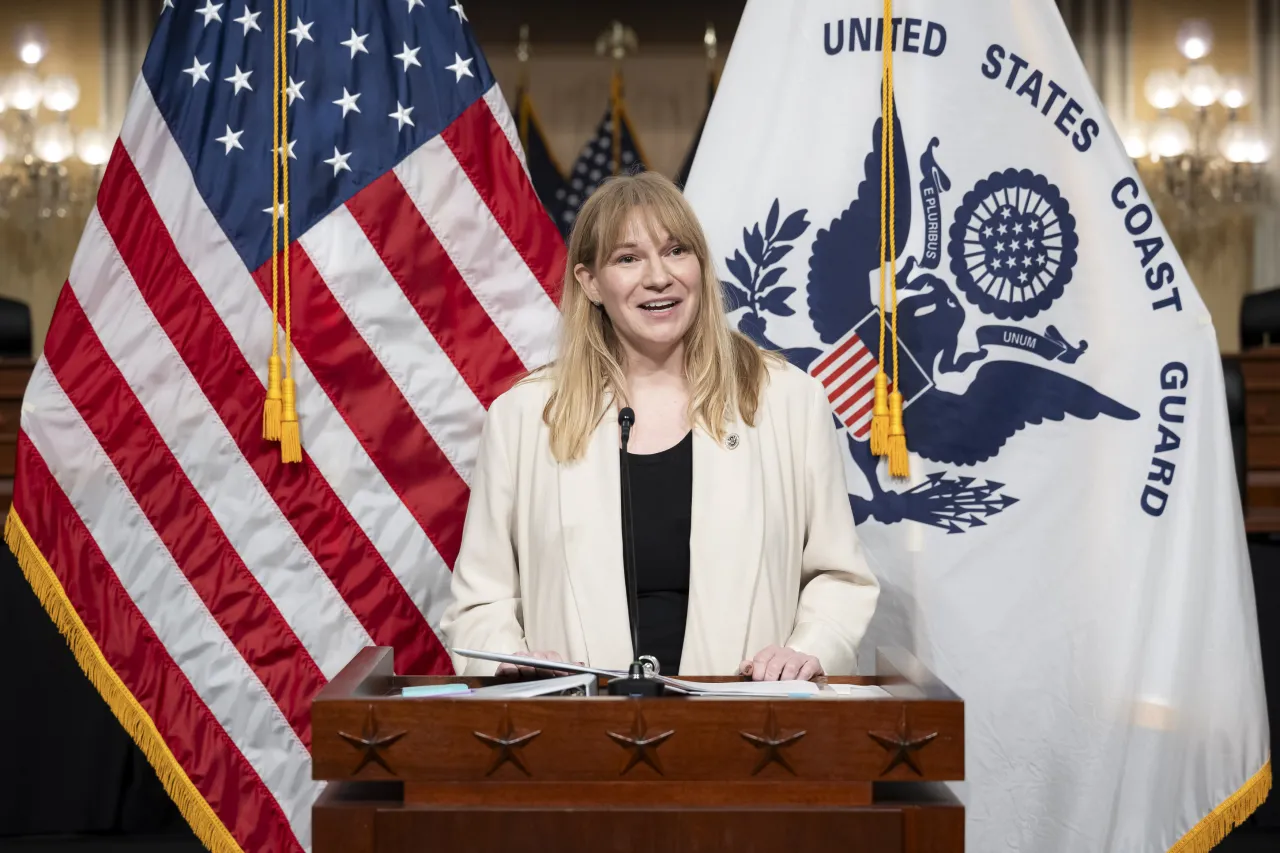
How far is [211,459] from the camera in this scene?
229cm

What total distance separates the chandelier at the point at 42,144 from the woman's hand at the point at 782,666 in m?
7.21

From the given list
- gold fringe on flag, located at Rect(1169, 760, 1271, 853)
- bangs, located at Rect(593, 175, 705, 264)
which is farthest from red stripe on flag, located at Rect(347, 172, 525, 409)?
gold fringe on flag, located at Rect(1169, 760, 1271, 853)

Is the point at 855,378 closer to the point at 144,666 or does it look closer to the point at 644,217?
the point at 644,217

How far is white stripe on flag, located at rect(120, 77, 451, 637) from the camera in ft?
7.53

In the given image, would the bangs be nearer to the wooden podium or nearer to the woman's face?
the woman's face

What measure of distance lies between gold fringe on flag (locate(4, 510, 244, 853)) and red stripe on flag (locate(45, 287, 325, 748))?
184mm

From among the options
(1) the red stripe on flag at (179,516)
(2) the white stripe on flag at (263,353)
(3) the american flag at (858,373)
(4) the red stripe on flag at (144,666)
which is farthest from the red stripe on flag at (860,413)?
(4) the red stripe on flag at (144,666)

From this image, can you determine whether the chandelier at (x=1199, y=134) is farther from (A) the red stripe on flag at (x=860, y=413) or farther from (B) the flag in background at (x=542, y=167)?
(A) the red stripe on flag at (x=860, y=413)

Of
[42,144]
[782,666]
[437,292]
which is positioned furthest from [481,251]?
[42,144]

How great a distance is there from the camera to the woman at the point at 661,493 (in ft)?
6.12

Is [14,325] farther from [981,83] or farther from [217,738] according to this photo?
[981,83]

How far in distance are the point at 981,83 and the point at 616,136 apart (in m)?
4.15

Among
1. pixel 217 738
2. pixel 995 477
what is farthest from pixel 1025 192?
pixel 217 738

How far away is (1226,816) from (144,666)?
1807mm
